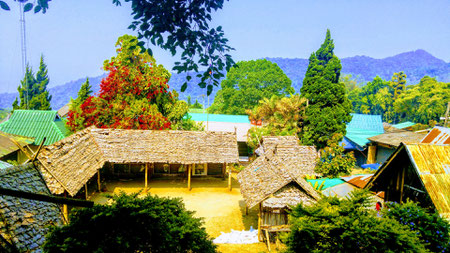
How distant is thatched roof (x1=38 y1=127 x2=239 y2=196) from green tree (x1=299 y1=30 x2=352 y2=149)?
7.49 metres

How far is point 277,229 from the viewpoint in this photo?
11.0 meters

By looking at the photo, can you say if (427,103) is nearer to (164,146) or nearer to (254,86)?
(254,86)

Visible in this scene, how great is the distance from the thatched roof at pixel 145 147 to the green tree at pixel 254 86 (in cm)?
2024

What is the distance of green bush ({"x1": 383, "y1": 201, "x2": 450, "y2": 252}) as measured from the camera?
19.1 feet

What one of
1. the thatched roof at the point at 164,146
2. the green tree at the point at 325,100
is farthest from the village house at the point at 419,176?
the green tree at the point at 325,100

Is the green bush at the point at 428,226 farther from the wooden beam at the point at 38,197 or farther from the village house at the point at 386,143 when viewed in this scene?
the village house at the point at 386,143

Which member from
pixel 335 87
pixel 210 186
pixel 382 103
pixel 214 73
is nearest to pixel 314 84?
pixel 335 87

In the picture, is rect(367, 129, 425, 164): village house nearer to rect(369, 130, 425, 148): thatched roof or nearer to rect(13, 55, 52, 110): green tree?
rect(369, 130, 425, 148): thatched roof

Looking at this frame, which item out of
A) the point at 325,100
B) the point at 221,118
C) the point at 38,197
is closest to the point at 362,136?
the point at 325,100

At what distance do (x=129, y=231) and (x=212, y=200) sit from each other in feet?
39.4

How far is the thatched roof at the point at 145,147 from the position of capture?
14636mm

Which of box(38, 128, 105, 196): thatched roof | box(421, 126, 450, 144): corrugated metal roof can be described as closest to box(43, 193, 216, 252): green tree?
box(38, 128, 105, 196): thatched roof

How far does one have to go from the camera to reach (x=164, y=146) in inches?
675

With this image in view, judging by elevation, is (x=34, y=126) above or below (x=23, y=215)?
above
